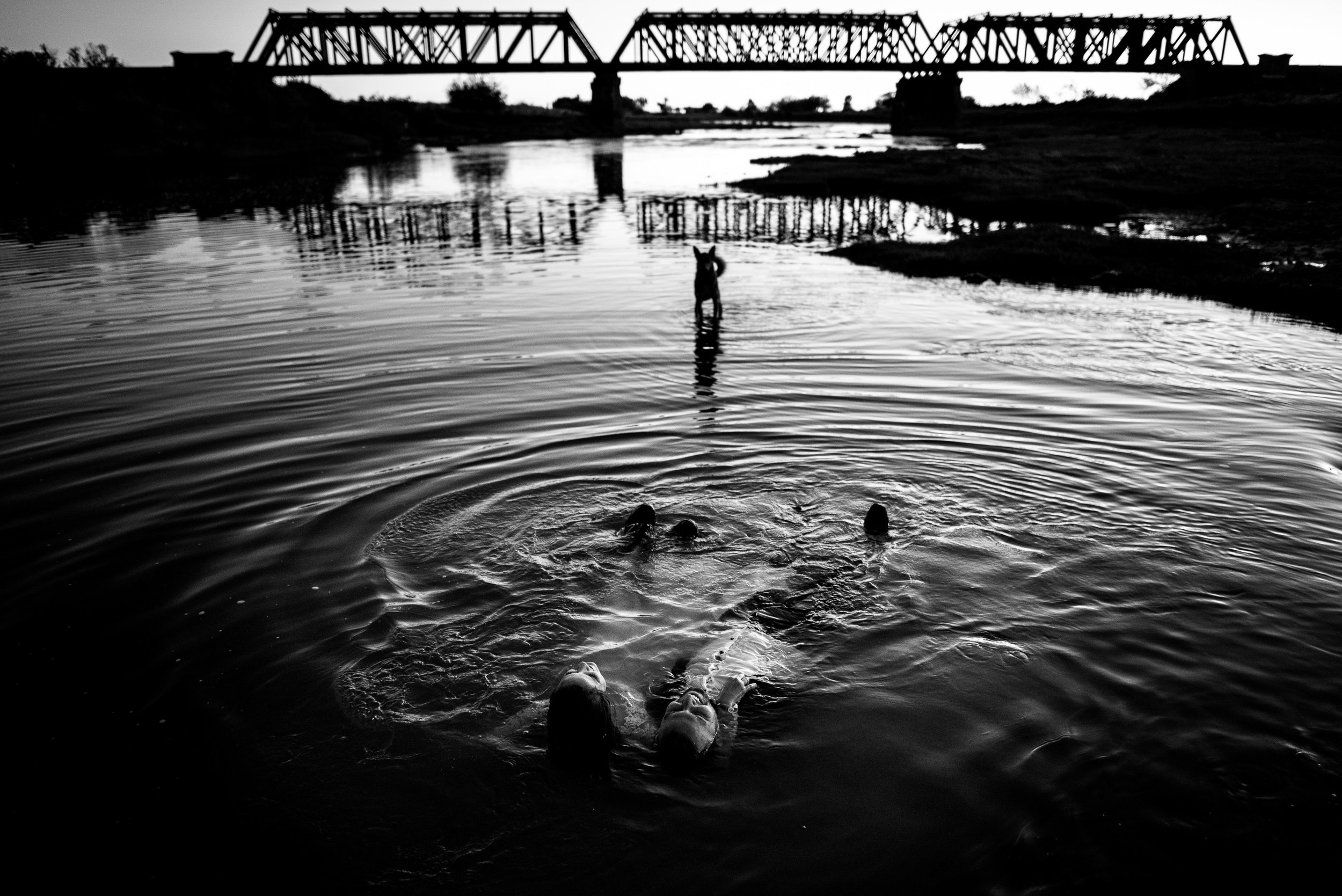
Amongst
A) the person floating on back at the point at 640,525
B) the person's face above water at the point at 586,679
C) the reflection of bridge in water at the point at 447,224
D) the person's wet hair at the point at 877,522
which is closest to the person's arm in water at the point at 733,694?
the person's face above water at the point at 586,679

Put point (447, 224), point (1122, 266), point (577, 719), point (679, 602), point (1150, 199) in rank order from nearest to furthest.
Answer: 1. point (577, 719)
2. point (679, 602)
3. point (1122, 266)
4. point (1150, 199)
5. point (447, 224)

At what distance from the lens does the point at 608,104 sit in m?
99.8

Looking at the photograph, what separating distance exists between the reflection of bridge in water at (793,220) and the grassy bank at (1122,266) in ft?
11.2

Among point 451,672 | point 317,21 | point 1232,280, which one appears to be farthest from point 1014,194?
point 317,21

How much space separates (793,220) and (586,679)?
2788cm

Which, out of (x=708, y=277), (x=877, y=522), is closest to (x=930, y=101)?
(x=708, y=277)

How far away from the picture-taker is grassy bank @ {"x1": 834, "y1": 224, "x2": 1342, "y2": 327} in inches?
650

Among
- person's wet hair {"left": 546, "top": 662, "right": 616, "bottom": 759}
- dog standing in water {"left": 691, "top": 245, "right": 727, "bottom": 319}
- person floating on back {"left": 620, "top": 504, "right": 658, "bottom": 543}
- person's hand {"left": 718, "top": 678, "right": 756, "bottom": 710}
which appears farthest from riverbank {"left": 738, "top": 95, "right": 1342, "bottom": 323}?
person's wet hair {"left": 546, "top": 662, "right": 616, "bottom": 759}

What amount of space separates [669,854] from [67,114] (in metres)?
62.8

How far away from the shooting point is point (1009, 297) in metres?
17.5

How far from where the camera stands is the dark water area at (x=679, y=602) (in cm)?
431

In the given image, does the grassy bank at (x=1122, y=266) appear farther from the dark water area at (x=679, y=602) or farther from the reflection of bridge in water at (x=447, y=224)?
the reflection of bridge in water at (x=447, y=224)

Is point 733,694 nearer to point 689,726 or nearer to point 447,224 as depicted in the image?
point 689,726

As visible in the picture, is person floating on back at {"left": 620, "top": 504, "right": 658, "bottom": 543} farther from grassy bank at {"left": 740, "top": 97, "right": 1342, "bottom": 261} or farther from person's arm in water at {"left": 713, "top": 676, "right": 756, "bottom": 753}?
grassy bank at {"left": 740, "top": 97, "right": 1342, "bottom": 261}
